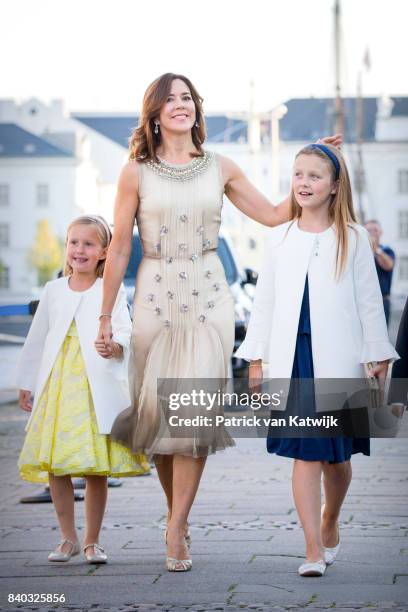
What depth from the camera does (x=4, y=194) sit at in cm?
9881

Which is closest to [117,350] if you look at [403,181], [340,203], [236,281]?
[340,203]

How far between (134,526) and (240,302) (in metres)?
7.83

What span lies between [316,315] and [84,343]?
1078mm

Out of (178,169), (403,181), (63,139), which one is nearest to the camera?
(178,169)

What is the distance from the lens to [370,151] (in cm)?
9081

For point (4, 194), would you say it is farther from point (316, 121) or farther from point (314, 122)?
point (316, 121)

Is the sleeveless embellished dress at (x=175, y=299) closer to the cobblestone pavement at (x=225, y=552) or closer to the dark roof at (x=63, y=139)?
the cobblestone pavement at (x=225, y=552)

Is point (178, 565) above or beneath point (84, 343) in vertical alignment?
beneath

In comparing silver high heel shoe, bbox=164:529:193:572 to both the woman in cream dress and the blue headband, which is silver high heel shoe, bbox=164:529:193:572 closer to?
the woman in cream dress

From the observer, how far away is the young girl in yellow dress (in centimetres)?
550

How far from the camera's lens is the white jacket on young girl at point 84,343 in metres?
5.57

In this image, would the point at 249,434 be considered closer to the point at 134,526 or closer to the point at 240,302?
the point at 134,526

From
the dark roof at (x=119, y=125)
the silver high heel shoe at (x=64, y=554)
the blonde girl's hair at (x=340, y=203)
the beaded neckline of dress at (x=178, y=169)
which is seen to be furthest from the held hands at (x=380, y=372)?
the dark roof at (x=119, y=125)

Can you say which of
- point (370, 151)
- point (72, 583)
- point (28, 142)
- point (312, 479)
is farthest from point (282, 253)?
point (28, 142)
